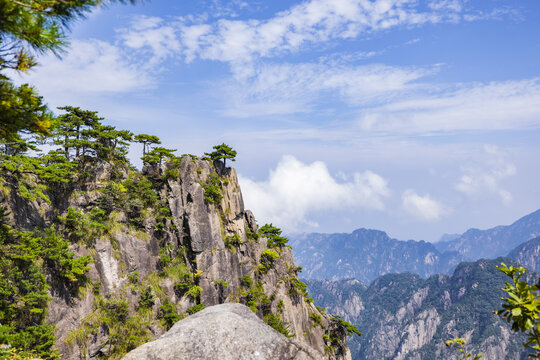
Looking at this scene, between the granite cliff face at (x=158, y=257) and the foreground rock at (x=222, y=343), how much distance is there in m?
22.3

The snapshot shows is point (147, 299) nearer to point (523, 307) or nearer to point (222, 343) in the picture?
point (222, 343)

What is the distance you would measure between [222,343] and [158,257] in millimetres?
30840

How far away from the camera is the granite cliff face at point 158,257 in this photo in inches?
1220

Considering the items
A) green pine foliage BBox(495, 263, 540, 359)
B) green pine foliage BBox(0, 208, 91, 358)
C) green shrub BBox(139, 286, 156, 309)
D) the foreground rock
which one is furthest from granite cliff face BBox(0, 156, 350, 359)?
green pine foliage BBox(495, 263, 540, 359)

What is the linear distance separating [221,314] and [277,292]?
38.4 m

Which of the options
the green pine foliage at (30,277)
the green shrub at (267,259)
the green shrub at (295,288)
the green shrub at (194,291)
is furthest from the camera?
the green shrub at (295,288)

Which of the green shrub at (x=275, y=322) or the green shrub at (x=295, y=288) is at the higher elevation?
the green shrub at (x=295, y=288)

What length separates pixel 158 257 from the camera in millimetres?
40656

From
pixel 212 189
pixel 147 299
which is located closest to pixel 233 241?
pixel 212 189

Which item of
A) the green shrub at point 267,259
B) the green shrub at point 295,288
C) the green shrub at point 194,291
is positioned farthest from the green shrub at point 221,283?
the green shrub at point 295,288

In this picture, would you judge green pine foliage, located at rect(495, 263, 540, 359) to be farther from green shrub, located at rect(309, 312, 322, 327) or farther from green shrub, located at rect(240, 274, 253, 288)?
green shrub, located at rect(309, 312, 322, 327)

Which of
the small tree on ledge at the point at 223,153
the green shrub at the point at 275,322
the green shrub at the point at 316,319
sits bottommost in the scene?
the green shrub at the point at 316,319

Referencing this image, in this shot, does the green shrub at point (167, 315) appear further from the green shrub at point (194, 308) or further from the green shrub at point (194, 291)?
the green shrub at point (194, 291)

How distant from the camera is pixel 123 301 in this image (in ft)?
108
